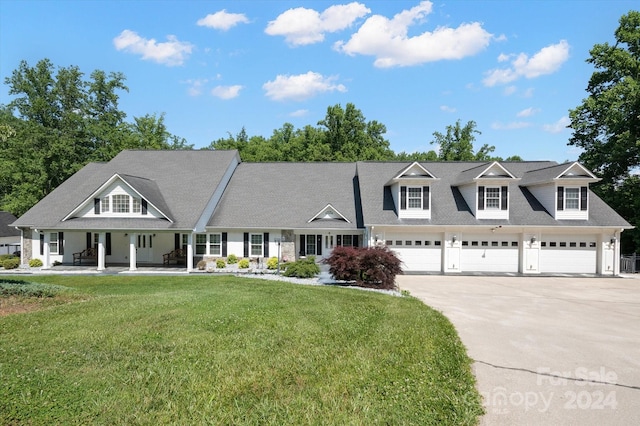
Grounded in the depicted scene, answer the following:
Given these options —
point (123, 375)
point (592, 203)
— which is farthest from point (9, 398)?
point (592, 203)

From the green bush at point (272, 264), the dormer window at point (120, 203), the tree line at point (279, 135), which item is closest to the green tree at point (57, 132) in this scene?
the tree line at point (279, 135)

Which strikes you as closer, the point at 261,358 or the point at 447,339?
the point at 261,358

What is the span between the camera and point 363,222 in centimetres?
2420

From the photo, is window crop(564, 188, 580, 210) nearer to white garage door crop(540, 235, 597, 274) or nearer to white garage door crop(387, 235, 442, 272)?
white garage door crop(540, 235, 597, 274)

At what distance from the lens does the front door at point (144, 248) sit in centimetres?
2595

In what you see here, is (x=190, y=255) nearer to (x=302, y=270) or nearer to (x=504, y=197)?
(x=302, y=270)

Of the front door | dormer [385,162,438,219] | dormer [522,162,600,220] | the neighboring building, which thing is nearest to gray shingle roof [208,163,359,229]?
dormer [385,162,438,219]

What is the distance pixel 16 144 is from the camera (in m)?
36.5

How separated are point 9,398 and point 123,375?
144 cm

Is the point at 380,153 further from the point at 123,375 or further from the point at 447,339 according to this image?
the point at 123,375

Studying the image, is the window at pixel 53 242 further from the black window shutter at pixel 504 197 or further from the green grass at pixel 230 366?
the black window shutter at pixel 504 197

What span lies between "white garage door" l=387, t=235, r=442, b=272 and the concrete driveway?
6.00 meters

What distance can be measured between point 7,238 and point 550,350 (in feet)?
141

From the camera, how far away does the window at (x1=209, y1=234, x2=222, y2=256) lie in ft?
80.4
